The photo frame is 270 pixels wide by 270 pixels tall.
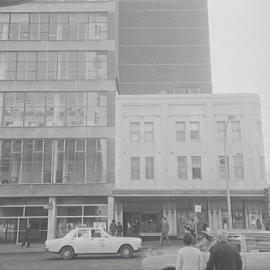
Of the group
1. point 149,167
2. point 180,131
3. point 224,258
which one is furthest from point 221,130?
point 224,258

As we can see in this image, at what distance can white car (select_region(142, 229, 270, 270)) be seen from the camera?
9.55m

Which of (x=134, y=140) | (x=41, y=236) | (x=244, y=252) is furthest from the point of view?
(x=134, y=140)

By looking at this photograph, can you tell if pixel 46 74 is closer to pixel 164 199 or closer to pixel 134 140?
pixel 134 140

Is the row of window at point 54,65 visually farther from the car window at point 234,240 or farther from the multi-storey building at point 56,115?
the car window at point 234,240

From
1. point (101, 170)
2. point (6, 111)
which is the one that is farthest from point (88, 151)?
point (6, 111)

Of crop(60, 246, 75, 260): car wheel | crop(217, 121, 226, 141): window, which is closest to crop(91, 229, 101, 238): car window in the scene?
crop(60, 246, 75, 260): car wheel

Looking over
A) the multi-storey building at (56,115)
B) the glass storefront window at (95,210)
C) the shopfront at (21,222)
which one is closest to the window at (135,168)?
the multi-storey building at (56,115)

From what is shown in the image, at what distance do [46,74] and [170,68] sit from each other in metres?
24.9

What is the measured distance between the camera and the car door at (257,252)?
9.52 meters

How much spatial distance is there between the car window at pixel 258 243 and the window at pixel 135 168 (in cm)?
2348

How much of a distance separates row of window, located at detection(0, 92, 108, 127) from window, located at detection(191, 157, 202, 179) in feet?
26.2

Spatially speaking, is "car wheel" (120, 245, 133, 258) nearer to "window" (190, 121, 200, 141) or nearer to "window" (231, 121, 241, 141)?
"window" (190, 121, 200, 141)

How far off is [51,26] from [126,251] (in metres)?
24.0

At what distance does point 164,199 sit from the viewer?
33.1 metres
